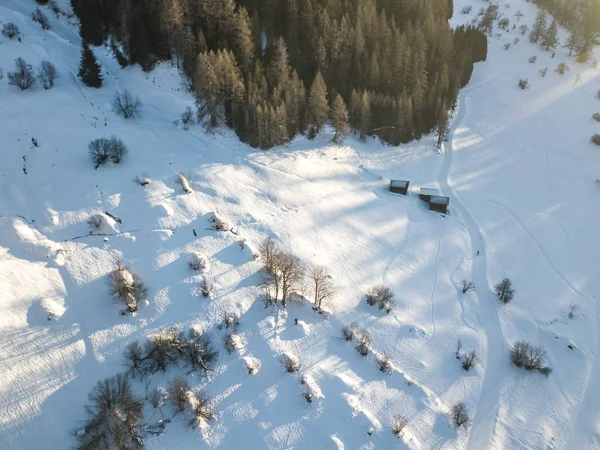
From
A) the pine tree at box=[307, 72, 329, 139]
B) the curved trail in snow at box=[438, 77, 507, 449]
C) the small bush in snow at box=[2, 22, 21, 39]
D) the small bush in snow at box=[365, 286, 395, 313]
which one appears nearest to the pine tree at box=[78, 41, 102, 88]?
the small bush in snow at box=[2, 22, 21, 39]

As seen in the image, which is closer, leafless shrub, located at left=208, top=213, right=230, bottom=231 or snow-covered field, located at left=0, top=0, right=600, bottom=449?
snow-covered field, located at left=0, top=0, right=600, bottom=449

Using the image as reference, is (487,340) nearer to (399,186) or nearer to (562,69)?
(399,186)

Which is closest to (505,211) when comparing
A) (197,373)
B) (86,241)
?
(197,373)

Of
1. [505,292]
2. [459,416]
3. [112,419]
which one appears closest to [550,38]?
[505,292]

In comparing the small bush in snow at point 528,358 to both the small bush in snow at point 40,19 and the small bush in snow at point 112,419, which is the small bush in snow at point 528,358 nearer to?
the small bush in snow at point 112,419

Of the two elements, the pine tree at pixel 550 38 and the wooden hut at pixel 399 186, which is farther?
the pine tree at pixel 550 38

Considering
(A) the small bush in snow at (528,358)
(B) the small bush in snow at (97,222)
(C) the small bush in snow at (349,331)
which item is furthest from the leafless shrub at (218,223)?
(A) the small bush in snow at (528,358)

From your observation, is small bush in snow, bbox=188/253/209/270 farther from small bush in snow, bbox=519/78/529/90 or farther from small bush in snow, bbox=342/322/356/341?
small bush in snow, bbox=519/78/529/90
